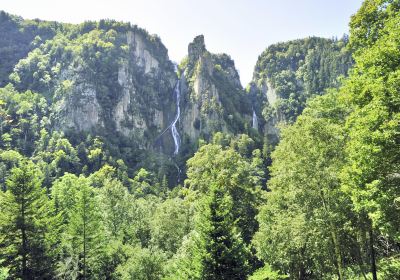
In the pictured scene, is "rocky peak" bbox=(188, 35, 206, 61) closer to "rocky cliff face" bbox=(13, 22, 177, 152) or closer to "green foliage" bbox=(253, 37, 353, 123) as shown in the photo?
"rocky cliff face" bbox=(13, 22, 177, 152)

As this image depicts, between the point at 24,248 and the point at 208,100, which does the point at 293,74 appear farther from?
the point at 24,248

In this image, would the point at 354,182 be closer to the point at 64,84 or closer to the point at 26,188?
the point at 26,188

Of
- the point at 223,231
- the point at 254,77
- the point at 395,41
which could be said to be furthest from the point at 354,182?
the point at 254,77

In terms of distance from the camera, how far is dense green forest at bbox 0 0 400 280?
1620 cm

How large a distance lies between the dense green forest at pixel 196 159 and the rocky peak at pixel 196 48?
98cm

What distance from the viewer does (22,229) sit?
30531 millimetres

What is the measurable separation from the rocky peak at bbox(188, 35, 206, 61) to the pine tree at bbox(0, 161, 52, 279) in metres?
132

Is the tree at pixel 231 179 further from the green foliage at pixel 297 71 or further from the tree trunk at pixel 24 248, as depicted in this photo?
the green foliage at pixel 297 71

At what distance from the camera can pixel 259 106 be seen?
6353 inches

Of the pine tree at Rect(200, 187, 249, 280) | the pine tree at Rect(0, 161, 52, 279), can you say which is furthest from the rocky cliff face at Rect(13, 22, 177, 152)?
the pine tree at Rect(200, 187, 249, 280)

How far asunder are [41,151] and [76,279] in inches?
3340

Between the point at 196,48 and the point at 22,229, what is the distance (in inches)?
5415

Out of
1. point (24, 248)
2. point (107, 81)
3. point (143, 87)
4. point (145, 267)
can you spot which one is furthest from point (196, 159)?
point (143, 87)

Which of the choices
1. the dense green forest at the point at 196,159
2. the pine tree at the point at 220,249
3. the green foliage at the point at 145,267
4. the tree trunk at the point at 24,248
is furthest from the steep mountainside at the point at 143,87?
the pine tree at the point at 220,249
